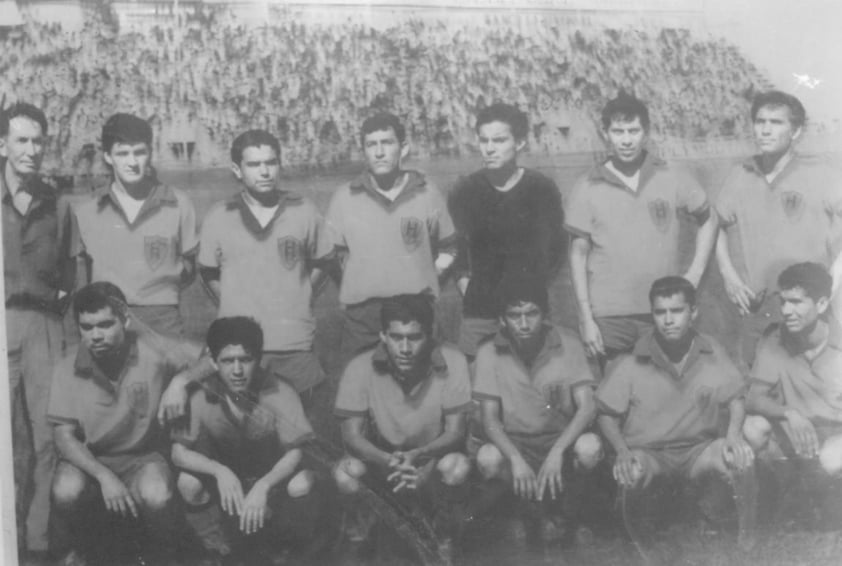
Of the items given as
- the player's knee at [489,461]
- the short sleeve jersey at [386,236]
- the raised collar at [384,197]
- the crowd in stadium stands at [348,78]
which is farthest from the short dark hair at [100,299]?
the player's knee at [489,461]

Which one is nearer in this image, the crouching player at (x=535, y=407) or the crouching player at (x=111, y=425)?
the crouching player at (x=111, y=425)

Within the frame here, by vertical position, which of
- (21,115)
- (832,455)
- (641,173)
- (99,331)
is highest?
(21,115)

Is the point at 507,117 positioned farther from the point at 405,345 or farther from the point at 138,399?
the point at 138,399

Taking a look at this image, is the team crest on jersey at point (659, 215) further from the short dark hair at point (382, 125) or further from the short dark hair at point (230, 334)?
the short dark hair at point (230, 334)


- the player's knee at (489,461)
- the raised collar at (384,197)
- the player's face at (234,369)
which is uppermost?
the raised collar at (384,197)

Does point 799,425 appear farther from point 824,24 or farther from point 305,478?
point 305,478

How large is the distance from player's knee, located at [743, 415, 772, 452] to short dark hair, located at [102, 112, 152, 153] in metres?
1.79

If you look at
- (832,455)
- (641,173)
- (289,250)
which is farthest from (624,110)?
(832,455)

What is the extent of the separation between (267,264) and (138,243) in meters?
0.34

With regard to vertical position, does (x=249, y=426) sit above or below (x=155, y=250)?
below

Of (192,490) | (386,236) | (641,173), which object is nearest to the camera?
(192,490)

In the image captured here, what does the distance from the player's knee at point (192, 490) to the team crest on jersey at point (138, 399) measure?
0.67 feet

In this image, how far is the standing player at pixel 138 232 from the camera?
267 centimetres

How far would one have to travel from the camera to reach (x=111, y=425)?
2635 mm
